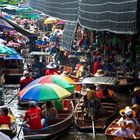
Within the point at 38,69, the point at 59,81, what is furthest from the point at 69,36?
the point at 59,81

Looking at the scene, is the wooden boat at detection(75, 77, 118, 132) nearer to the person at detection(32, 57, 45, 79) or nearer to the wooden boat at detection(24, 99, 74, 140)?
the wooden boat at detection(24, 99, 74, 140)

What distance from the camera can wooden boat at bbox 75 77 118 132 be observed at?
681 inches

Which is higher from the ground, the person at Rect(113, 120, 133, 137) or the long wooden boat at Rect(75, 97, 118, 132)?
the person at Rect(113, 120, 133, 137)

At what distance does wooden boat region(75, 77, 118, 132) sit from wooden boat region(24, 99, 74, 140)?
12.2 inches

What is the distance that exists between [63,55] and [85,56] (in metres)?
2.92

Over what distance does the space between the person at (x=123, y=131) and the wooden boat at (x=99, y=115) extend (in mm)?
3177

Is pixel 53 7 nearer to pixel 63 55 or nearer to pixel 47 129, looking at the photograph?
pixel 63 55

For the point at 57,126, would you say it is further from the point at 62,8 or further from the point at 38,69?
the point at 62,8

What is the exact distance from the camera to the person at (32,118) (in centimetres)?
1545

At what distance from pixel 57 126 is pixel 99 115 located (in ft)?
6.36

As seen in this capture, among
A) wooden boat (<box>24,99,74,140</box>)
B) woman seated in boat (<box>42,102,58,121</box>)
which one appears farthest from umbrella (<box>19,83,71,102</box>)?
wooden boat (<box>24,99,74,140</box>)

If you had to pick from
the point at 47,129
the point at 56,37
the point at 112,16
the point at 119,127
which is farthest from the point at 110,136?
the point at 56,37

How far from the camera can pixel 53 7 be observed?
41.0m

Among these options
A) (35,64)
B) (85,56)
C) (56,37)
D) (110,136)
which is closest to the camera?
(110,136)
